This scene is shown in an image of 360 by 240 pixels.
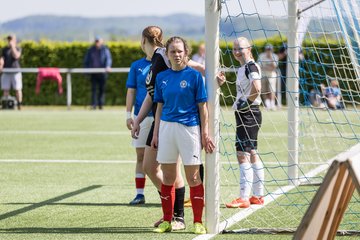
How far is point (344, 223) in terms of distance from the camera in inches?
349

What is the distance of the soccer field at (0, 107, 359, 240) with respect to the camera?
8.66m

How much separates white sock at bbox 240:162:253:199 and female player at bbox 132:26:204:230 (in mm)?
1156

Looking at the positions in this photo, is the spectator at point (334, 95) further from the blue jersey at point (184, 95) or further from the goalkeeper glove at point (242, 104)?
the blue jersey at point (184, 95)

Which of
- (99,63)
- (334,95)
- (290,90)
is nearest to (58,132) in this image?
(334,95)

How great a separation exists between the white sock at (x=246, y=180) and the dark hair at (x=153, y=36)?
174 centimetres

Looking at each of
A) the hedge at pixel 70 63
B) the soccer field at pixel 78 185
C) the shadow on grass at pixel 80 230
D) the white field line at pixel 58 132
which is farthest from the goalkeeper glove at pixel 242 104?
the hedge at pixel 70 63

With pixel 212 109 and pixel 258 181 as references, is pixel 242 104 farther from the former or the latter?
pixel 212 109

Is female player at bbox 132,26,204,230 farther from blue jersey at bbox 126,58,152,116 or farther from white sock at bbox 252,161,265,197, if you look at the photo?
white sock at bbox 252,161,265,197

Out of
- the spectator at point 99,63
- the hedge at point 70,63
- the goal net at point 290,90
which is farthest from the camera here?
the hedge at point 70,63

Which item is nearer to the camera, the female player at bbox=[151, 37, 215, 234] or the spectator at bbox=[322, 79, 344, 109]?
the female player at bbox=[151, 37, 215, 234]

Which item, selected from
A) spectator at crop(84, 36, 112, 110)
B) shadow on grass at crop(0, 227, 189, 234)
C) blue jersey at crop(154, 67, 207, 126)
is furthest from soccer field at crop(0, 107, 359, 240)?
spectator at crop(84, 36, 112, 110)

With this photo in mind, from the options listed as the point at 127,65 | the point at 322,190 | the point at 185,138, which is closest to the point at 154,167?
the point at 185,138

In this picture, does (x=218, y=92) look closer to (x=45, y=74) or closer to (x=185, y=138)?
(x=185, y=138)

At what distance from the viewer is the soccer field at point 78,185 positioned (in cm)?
866
